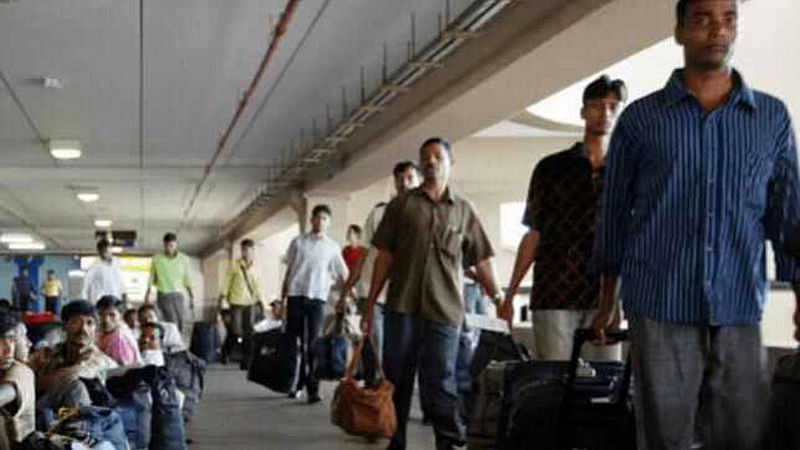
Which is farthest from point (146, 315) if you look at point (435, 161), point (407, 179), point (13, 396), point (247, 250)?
point (247, 250)

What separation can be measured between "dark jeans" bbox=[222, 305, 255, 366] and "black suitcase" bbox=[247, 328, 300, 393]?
21.4ft

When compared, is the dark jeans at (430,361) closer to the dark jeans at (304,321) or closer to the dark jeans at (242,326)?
the dark jeans at (304,321)

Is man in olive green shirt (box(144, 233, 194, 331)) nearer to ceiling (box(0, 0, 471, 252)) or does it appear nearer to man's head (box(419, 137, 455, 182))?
ceiling (box(0, 0, 471, 252))

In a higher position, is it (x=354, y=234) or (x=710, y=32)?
(x=354, y=234)

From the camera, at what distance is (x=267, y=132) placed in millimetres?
17234

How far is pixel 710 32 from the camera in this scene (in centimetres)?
307

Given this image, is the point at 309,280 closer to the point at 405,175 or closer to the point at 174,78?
the point at 405,175

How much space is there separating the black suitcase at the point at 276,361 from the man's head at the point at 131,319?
1.01 m

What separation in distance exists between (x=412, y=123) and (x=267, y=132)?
4.87m

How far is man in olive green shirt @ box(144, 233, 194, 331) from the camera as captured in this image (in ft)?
49.2

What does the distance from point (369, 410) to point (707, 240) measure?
3805mm

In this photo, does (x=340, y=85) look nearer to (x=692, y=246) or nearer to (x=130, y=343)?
(x=130, y=343)

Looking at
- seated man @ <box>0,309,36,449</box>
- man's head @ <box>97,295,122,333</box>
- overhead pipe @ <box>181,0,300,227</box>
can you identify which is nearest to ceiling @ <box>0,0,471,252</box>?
overhead pipe @ <box>181,0,300,227</box>

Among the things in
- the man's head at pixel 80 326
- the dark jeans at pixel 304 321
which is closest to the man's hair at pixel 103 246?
the dark jeans at pixel 304 321
